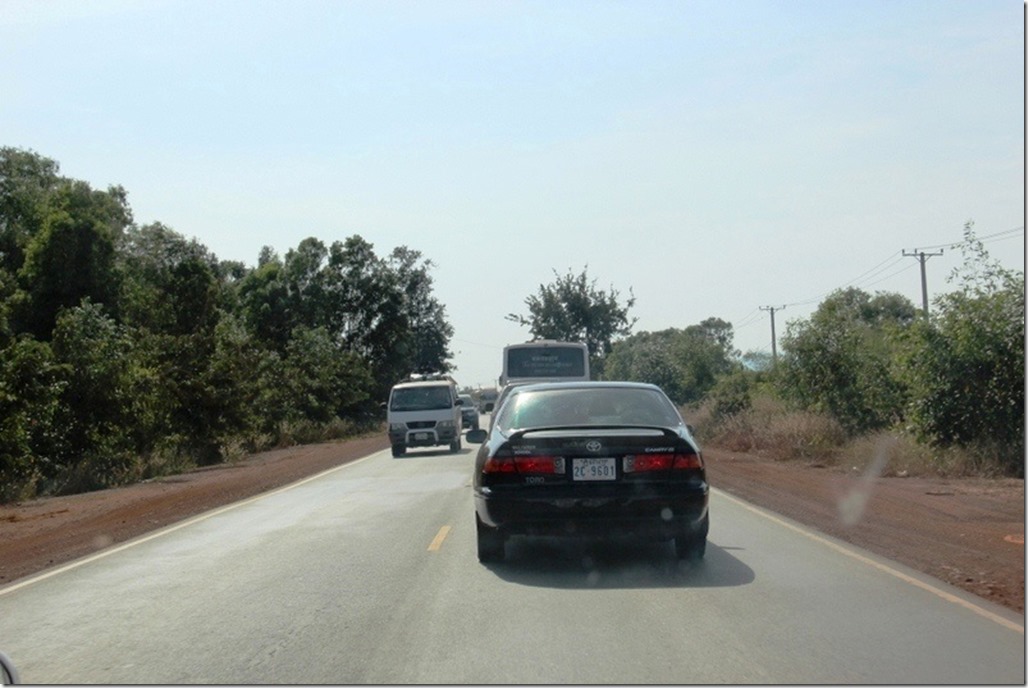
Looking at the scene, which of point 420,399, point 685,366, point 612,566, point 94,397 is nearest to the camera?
point 612,566

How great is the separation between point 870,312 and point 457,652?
85773 mm

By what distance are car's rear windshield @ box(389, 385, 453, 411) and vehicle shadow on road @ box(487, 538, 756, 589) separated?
21.2 metres

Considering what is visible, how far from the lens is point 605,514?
10.4 meters

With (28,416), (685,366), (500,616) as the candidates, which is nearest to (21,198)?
(685,366)

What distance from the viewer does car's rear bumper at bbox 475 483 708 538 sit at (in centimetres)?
1034

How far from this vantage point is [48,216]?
54719 millimetres

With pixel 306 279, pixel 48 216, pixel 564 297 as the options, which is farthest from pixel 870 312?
pixel 48 216

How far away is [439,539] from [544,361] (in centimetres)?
2167

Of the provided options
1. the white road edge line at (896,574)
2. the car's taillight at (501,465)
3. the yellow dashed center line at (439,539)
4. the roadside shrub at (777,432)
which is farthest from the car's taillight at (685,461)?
the roadside shrub at (777,432)

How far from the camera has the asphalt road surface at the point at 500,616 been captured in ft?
23.4

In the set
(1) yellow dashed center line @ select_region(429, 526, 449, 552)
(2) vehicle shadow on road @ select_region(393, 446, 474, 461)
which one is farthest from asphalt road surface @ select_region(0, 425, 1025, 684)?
(2) vehicle shadow on road @ select_region(393, 446, 474, 461)

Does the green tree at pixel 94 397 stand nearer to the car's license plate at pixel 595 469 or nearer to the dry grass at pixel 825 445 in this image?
the dry grass at pixel 825 445

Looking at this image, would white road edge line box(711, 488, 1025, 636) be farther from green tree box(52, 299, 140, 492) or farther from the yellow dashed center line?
green tree box(52, 299, 140, 492)

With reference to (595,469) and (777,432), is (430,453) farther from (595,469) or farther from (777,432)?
(595,469)
